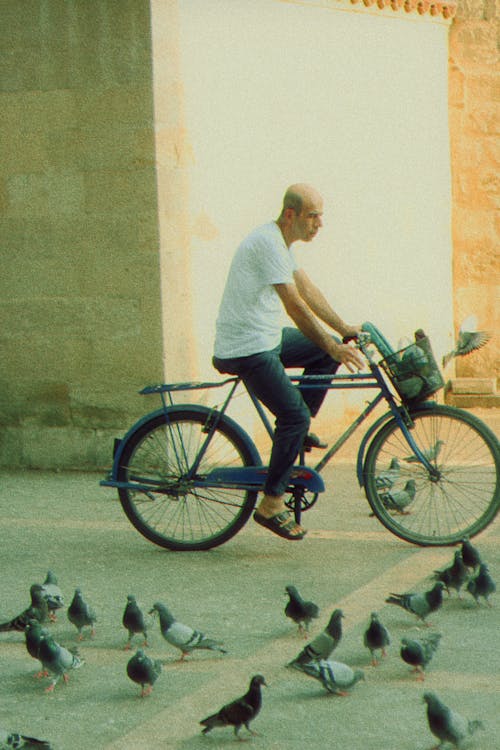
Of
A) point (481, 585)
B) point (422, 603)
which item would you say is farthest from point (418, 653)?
→ point (481, 585)

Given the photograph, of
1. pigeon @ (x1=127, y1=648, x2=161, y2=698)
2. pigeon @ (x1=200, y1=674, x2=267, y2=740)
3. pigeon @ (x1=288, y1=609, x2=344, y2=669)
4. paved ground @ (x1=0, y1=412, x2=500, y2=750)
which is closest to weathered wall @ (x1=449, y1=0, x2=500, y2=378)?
paved ground @ (x1=0, y1=412, x2=500, y2=750)

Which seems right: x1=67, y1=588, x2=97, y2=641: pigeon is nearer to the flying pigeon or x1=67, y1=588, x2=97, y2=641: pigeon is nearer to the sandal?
the sandal

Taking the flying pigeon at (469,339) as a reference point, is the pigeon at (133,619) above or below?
below

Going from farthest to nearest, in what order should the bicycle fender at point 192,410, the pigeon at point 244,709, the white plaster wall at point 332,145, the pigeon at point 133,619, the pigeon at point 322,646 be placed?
the white plaster wall at point 332,145 → the bicycle fender at point 192,410 → the pigeon at point 133,619 → the pigeon at point 322,646 → the pigeon at point 244,709

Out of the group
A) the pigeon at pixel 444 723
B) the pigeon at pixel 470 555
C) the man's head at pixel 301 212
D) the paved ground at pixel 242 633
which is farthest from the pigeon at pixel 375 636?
the man's head at pixel 301 212

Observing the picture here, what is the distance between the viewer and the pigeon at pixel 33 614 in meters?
5.38

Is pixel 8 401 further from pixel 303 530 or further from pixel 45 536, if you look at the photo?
pixel 303 530

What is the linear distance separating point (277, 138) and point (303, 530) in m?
4.77

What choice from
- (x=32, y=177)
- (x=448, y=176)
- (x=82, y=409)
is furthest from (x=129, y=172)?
(x=448, y=176)

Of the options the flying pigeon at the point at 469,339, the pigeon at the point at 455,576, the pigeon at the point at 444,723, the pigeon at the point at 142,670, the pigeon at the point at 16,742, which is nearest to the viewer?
the pigeon at the point at 16,742

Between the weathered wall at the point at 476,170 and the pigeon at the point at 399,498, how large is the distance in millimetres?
6180

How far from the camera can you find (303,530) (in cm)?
677

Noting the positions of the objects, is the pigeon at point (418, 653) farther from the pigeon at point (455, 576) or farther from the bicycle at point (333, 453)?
the bicycle at point (333, 453)

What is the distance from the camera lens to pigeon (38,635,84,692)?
4750 millimetres
